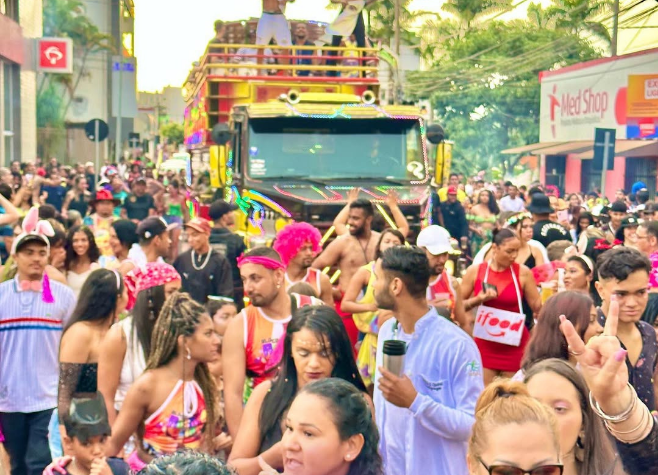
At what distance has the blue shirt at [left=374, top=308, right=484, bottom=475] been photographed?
5.10 metres

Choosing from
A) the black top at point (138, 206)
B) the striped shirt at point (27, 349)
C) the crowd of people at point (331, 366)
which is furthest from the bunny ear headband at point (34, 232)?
the black top at point (138, 206)

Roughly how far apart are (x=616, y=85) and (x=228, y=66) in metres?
25.8

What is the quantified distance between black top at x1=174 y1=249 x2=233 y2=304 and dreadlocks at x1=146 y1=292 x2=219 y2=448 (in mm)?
4594

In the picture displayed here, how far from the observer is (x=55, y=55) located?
42781mm

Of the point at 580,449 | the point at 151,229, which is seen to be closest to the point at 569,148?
the point at 151,229

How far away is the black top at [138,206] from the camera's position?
60.0 ft

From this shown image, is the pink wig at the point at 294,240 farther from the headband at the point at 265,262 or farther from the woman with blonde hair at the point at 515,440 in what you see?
the woman with blonde hair at the point at 515,440

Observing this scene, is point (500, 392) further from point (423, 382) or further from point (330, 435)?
point (423, 382)

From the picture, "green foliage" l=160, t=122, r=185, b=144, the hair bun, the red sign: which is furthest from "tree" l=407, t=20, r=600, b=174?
the hair bun

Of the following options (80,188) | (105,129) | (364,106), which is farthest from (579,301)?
(105,129)

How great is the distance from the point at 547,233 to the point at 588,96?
33442mm

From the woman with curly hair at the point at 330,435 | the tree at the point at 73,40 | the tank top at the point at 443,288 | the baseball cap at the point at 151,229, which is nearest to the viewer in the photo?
the woman with curly hair at the point at 330,435

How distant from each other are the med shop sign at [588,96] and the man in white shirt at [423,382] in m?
34.3

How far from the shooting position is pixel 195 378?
5.61 m
